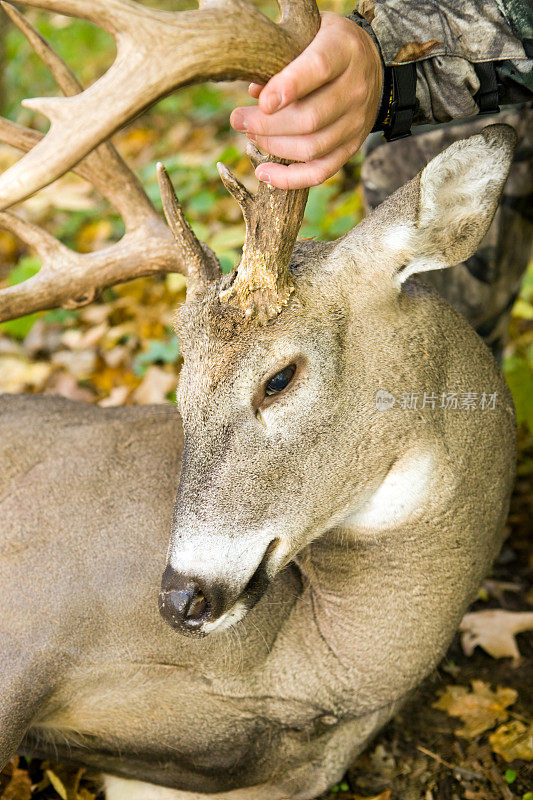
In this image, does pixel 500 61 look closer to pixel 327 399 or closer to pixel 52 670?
pixel 327 399

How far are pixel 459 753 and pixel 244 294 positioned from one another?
2368 millimetres

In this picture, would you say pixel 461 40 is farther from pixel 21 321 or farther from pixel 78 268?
pixel 21 321

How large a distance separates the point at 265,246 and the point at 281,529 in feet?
2.94

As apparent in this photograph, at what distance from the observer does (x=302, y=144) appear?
2.60 meters

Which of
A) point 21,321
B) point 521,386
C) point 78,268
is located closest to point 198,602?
point 78,268

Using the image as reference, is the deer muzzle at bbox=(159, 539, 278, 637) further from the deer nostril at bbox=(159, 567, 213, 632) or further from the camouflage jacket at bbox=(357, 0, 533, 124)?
the camouflage jacket at bbox=(357, 0, 533, 124)

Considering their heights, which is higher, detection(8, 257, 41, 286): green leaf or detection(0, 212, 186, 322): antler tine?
detection(0, 212, 186, 322): antler tine

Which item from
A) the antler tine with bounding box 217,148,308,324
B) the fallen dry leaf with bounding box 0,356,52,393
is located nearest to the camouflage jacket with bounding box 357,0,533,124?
the antler tine with bounding box 217,148,308,324

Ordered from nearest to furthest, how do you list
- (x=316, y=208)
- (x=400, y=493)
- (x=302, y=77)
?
(x=302, y=77), (x=400, y=493), (x=316, y=208)

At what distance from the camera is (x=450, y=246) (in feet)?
9.57

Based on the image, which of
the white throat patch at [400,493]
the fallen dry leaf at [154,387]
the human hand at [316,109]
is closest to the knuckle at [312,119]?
the human hand at [316,109]

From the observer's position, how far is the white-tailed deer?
267 centimetres

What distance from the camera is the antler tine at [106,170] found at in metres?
3.62

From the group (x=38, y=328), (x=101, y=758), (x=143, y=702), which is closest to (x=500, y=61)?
(x=143, y=702)
